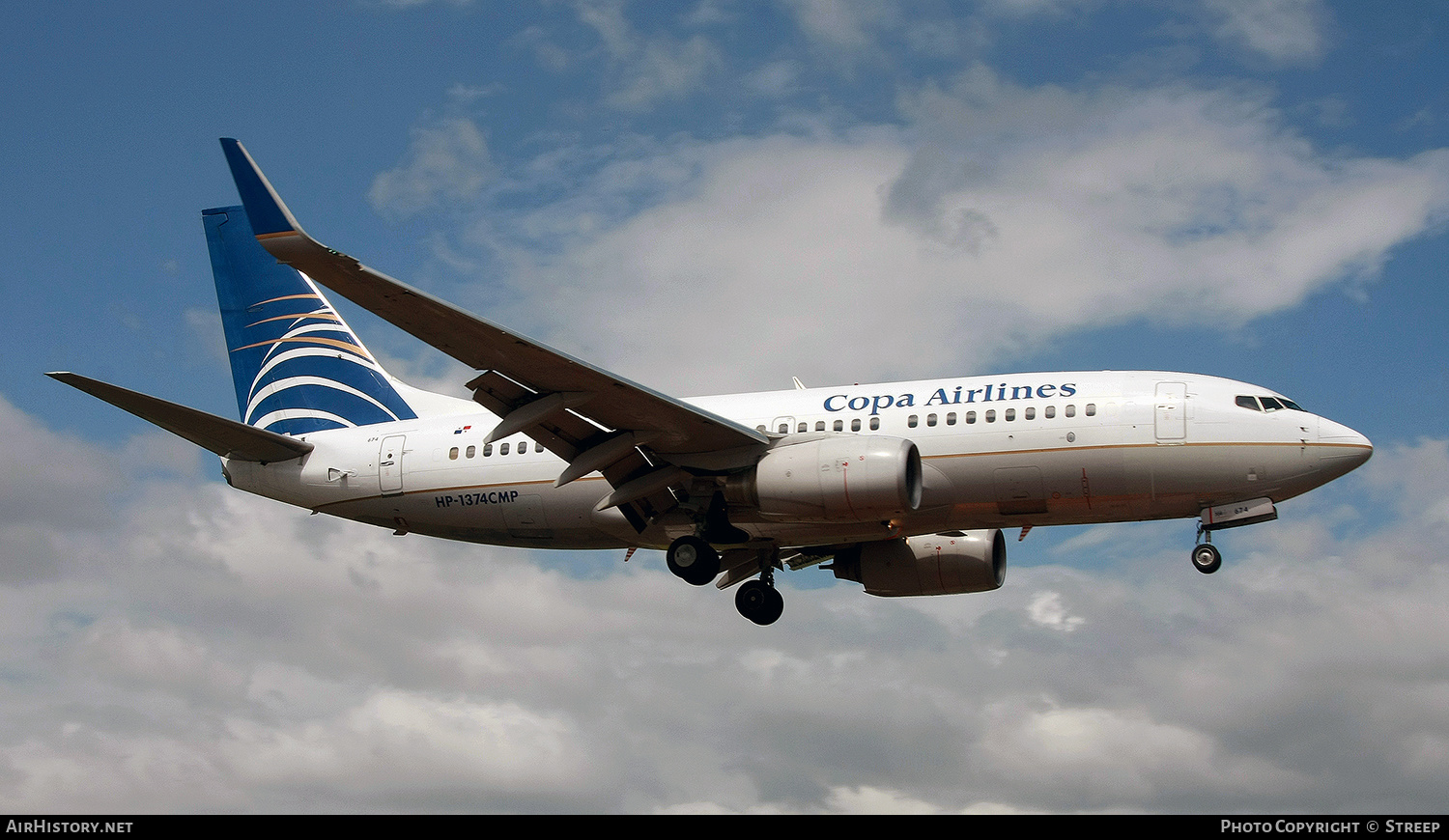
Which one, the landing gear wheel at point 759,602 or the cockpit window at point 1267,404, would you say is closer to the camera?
the cockpit window at point 1267,404

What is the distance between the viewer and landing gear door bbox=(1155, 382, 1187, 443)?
24516 mm

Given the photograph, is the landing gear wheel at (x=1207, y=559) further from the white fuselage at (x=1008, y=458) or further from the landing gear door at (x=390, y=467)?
the landing gear door at (x=390, y=467)

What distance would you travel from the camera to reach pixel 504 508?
27906mm

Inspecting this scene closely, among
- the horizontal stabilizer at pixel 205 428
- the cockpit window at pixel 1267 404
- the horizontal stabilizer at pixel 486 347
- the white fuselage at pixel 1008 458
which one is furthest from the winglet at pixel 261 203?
the cockpit window at pixel 1267 404

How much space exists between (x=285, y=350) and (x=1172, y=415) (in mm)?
19957

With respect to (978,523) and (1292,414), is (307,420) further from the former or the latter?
(1292,414)

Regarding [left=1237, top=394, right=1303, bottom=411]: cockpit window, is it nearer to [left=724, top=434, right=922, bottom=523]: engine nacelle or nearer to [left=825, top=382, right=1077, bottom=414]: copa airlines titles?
[left=825, top=382, right=1077, bottom=414]: copa airlines titles

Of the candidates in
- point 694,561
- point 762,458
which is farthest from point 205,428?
point 762,458

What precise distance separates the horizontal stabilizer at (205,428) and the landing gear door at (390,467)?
1.76m

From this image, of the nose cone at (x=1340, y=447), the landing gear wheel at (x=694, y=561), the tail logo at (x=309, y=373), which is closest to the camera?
the nose cone at (x=1340, y=447)

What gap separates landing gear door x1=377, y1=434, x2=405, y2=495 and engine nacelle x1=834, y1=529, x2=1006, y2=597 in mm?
10093

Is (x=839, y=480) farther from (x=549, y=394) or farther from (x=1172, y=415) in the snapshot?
(x=1172, y=415)

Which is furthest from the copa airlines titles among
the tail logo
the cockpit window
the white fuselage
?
the tail logo

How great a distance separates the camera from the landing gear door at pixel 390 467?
1128 inches
